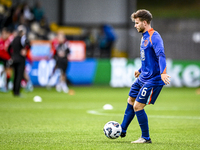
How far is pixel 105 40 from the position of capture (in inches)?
1147

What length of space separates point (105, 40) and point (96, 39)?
1.50m

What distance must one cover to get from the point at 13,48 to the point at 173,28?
2451cm

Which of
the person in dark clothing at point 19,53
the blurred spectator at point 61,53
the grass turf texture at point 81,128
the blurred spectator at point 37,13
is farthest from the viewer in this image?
the blurred spectator at point 37,13

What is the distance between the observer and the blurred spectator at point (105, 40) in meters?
28.1

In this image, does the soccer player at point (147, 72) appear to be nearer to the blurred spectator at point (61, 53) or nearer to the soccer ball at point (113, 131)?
the soccer ball at point (113, 131)

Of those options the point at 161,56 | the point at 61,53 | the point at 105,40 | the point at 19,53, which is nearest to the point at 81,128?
the point at 161,56

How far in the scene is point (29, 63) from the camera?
20.8 meters

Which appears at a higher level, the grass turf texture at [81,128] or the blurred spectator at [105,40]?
the blurred spectator at [105,40]

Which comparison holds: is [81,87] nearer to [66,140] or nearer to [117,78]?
[117,78]

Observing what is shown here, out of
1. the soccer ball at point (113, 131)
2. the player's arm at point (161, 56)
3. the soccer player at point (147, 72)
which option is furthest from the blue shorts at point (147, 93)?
the soccer ball at point (113, 131)

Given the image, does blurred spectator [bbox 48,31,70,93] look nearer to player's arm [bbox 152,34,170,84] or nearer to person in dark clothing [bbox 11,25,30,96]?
person in dark clothing [bbox 11,25,30,96]

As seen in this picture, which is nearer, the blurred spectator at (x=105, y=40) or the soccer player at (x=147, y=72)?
the soccer player at (x=147, y=72)

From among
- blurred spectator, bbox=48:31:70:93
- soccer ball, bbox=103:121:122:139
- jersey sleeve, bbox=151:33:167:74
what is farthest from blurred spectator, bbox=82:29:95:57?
jersey sleeve, bbox=151:33:167:74

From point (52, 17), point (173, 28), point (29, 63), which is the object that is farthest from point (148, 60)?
point (173, 28)
